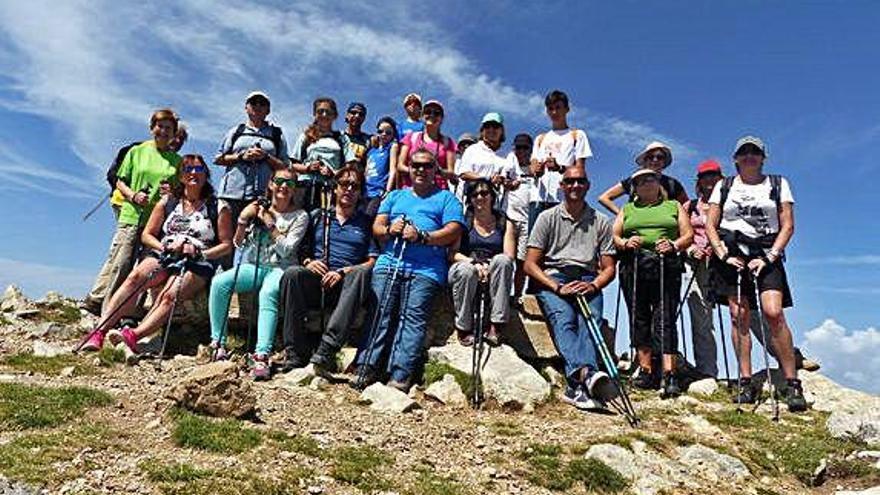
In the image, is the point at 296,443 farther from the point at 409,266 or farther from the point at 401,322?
the point at 409,266

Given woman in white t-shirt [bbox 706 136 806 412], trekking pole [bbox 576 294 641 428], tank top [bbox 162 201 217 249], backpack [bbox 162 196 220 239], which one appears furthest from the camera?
backpack [bbox 162 196 220 239]

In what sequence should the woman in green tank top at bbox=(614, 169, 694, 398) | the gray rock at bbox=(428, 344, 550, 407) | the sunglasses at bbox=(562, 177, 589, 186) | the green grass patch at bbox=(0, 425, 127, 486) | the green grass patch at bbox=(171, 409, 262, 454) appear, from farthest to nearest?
the woman in green tank top at bbox=(614, 169, 694, 398) → the sunglasses at bbox=(562, 177, 589, 186) → the gray rock at bbox=(428, 344, 550, 407) → the green grass patch at bbox=(171, 409, 262, 454) → the green grass patch at bbox=(0, 425, 127, 486)

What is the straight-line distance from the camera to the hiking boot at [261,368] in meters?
10.2

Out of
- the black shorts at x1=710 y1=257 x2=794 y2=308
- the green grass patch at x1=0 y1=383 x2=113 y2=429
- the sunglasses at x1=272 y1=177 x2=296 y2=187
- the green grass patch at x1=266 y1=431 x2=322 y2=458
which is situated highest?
the sunglasses at x1=272 y1=177 x2=296 y2=187

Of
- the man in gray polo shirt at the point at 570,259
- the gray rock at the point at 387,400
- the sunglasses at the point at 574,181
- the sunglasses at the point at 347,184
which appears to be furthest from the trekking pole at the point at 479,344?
the sunglasses at the point at 347,184

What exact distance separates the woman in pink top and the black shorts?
515 centimetres

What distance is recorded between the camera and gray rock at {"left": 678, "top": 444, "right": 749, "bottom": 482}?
25.8 feet

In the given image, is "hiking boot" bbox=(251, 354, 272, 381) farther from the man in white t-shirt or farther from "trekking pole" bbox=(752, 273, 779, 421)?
"trekking pole" bbox=(752, 273, 779, 421)

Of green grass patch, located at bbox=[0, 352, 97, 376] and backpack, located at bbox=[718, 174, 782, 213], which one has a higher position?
backpack, located at bbox=[718, 174, 782, 213]

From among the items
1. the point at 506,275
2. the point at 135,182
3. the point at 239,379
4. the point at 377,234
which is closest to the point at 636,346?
the point at 506,275

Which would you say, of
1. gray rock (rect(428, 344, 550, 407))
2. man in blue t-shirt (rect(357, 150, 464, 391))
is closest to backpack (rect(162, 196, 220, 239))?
man in blue t-shirt (rect(357, 150, 464, 391))

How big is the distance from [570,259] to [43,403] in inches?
310

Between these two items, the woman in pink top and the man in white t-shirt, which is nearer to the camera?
the man in white t-shirt

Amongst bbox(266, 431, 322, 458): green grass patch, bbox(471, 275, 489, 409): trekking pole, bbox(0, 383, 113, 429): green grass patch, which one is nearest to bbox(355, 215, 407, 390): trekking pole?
bbox(471, 275, 489, 409): trekking pole
